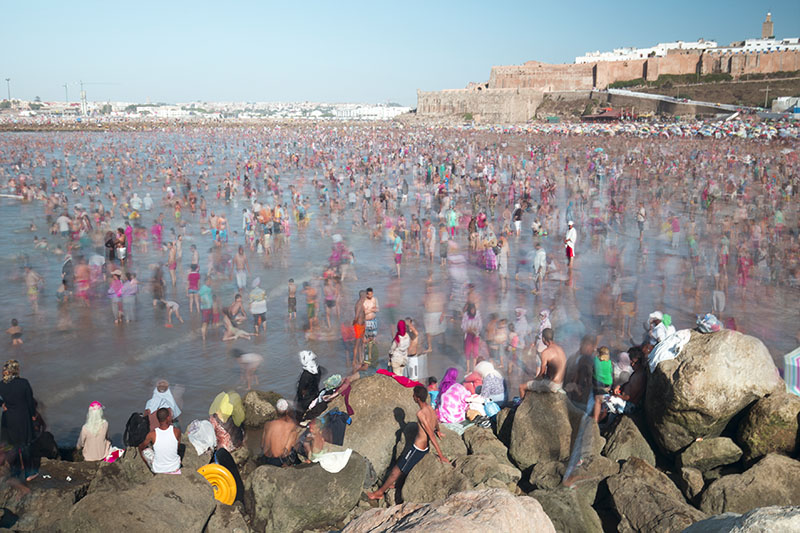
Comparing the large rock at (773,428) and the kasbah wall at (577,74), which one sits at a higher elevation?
the kasbah wall at (577,74)

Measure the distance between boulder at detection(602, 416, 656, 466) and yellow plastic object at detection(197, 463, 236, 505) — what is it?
3.44m

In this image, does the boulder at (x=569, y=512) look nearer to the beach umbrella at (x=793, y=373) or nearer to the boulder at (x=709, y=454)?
the boulder at (x=709, y=454)

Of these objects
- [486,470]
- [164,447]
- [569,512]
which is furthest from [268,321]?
[569,512]

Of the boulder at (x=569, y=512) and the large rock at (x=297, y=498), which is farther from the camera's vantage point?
the large rock at (x=297, y=498)

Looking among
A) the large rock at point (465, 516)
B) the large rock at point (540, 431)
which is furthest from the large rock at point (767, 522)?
the large rock at point (540, 431)

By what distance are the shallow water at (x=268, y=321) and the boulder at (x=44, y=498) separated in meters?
1.23

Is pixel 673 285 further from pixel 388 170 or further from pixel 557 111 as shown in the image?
pixel 557 111

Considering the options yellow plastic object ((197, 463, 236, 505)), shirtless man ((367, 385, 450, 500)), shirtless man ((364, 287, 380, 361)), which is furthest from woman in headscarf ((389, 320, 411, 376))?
yellow plastic object ((197, 463, 236, 505))

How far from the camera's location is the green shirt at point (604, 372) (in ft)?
23.5

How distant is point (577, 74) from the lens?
287ft

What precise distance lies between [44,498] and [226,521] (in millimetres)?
1493

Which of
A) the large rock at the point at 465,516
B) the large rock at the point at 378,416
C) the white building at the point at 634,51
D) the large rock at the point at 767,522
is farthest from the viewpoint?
the white building at the point at 634,51

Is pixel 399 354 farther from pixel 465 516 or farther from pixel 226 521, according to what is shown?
pixel 465 516

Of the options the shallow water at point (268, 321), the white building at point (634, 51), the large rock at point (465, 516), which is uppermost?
the white building at point (634, 51)
